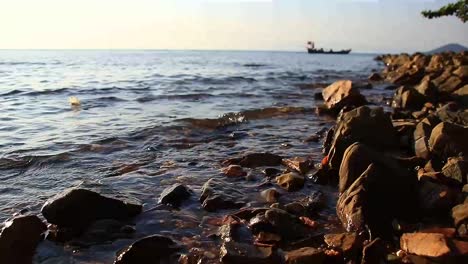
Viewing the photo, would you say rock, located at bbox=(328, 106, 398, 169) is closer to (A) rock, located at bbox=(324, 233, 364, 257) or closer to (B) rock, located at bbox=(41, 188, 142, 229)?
(A) rock, located at bbox=(324, 233, 364, 257)

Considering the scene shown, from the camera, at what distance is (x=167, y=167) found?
25.6 feet

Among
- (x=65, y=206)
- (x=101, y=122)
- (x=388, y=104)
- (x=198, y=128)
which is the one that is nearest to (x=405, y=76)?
(x=388, y=104)

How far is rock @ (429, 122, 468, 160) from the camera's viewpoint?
6.42 metres

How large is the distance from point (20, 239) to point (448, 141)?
239 inches

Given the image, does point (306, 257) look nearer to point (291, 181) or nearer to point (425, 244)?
point (425, 244)

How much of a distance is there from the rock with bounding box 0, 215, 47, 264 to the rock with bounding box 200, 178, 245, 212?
2.11 meters

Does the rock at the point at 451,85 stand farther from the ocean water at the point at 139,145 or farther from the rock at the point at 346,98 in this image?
the rock at the point at 346,98

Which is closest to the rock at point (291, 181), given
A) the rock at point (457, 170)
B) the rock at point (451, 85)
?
the rock at point (457, 170)

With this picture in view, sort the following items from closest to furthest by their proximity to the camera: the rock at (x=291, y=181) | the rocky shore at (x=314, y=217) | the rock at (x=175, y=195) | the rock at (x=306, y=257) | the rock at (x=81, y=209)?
the rock at (x=306, y=257)
the rocky shore at (x=314, y=217)
the rock at (x=81, y=209)
the rock at (x=175, y=195)
the rock at (x=291, y=181)

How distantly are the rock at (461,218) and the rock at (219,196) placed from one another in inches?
104

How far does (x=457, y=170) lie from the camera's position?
561cm

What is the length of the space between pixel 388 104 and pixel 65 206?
530 inches

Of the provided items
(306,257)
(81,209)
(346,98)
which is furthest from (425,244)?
(346,98)

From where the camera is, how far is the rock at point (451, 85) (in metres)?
15.3
